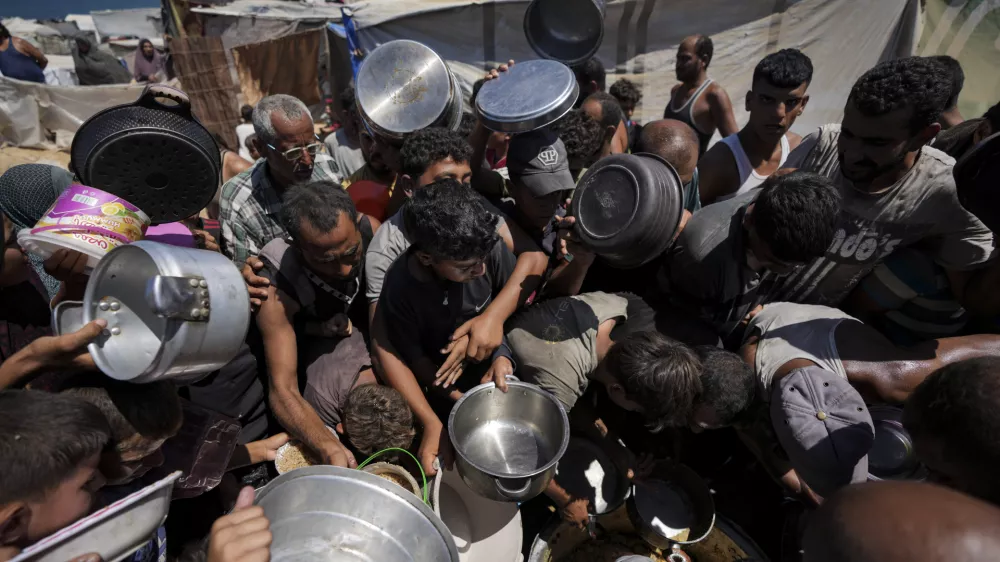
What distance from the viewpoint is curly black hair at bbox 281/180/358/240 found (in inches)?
94.8

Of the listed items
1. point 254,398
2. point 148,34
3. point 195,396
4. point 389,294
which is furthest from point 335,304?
point 148,34

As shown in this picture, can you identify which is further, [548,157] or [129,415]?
[548,157]

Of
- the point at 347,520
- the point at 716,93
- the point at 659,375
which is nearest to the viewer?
the point at 347,520

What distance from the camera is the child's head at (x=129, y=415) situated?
1.70 meters

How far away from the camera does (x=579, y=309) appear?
2721 mm

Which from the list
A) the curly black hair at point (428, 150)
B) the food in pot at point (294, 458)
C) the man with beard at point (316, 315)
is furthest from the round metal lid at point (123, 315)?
the curly black hair at point (428, 150)

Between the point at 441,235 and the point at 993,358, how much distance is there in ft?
6.58

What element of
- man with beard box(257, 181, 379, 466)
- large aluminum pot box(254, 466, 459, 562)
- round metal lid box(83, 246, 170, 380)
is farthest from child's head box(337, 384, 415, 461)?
round metal lid box(83, 246, 170, 380)

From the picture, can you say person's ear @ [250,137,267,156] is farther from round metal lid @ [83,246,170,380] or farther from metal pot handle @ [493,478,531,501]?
metal pot handle @ [493,478,531,501]

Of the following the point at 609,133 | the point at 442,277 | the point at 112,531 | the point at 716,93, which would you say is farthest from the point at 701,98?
the point at 112,531

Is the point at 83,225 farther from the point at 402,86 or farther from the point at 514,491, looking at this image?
the point at 402,86

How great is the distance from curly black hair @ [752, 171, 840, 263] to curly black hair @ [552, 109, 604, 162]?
60.6 inches

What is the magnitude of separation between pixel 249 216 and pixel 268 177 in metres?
0.32

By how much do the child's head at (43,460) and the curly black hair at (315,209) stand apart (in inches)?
47.1
